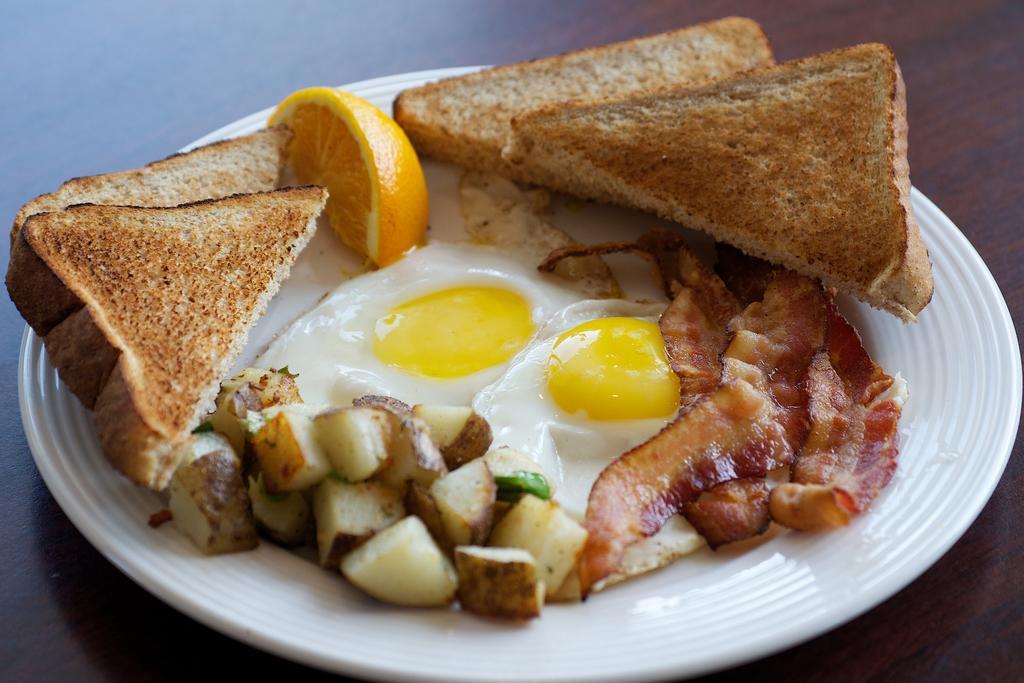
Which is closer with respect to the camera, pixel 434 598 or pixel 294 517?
pixel 434 598

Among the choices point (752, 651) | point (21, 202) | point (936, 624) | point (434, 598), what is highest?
point (21, 202)

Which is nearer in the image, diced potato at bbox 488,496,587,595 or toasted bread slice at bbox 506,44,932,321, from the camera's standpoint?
diced potato at bbox 488,496,587,595

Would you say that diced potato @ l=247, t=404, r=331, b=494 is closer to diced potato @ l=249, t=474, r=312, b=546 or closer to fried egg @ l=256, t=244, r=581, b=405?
diced potato @ l=249, t=474, r=312, b=546

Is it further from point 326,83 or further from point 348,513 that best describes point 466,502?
point 326,83

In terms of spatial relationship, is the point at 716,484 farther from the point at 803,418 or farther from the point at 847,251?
the point at 847,251

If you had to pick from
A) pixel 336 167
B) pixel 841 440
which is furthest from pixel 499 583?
pixel 336 167

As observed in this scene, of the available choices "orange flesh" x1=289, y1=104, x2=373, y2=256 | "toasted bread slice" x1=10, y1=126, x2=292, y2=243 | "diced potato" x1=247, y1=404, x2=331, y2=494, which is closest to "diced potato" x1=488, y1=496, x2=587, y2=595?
"diced potato" x1=247, y1=404, x2=331, y2=494

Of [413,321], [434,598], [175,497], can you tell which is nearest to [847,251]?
[413,321]
